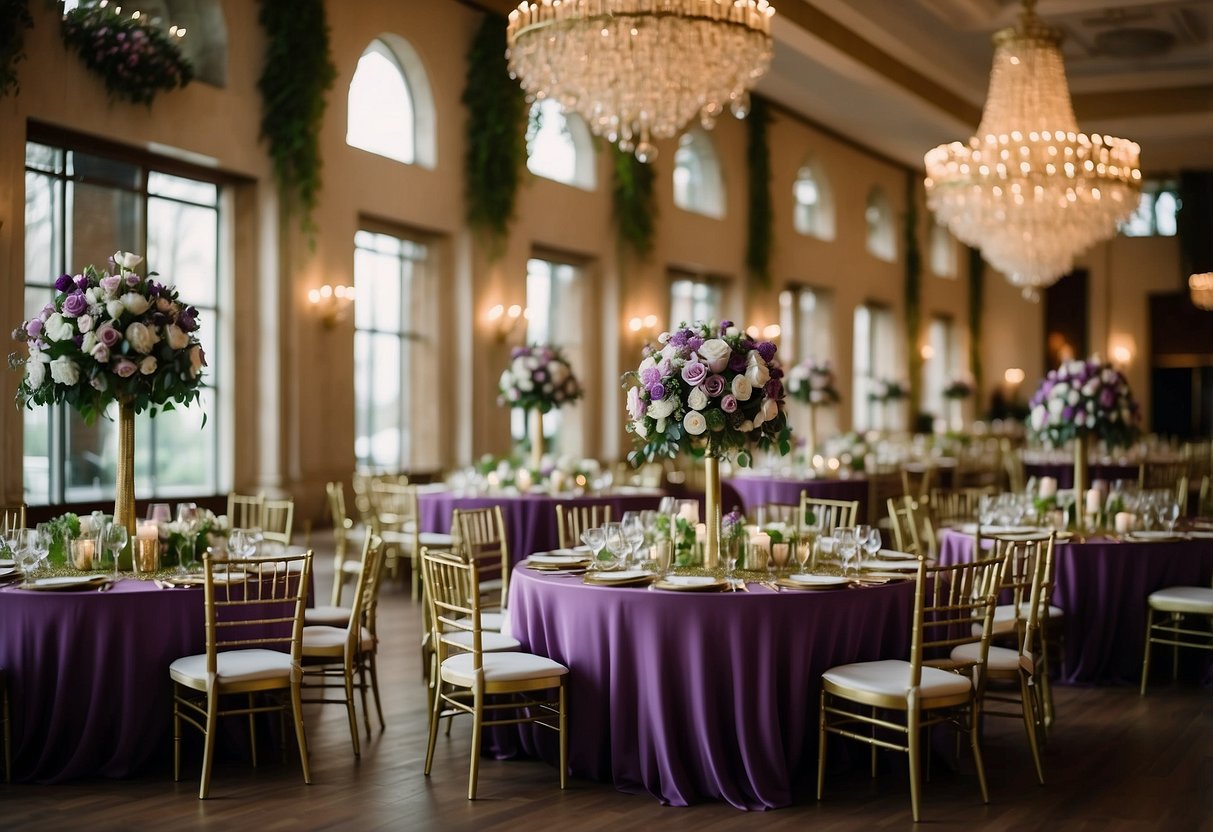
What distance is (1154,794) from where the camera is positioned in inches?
199

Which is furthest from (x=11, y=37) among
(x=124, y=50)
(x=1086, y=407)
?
(x=1086, y=407)

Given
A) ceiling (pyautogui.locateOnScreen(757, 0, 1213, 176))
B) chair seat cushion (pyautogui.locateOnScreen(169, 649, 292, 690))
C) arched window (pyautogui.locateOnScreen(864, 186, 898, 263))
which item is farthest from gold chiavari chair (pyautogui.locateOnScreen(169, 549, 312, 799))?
arched window (pyautogui.locateOnScreen(864, 186, 898, 263))

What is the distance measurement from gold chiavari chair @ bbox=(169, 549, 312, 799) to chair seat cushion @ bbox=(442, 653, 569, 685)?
2.03 ft

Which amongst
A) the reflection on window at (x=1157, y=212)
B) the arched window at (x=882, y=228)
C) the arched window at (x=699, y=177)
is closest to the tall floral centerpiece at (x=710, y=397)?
the arched window at (x=699, y=177)

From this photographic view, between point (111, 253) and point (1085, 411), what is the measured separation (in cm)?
743

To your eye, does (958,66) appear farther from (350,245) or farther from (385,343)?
(350,245)

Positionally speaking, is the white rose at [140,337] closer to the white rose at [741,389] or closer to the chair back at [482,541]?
the chair back at [482,541]

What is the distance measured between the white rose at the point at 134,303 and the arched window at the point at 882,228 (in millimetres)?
→ 18778

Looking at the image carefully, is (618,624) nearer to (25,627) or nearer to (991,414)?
(25,627)

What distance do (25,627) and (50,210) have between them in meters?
5.54

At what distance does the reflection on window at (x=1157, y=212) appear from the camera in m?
24.4

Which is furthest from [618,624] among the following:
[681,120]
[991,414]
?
[991,414]

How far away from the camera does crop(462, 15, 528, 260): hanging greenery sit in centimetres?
1354

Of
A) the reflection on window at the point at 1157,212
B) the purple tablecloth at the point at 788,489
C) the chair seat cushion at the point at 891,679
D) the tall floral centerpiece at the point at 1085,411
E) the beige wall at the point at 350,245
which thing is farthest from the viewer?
the reflection on window at the point at 1157,212
